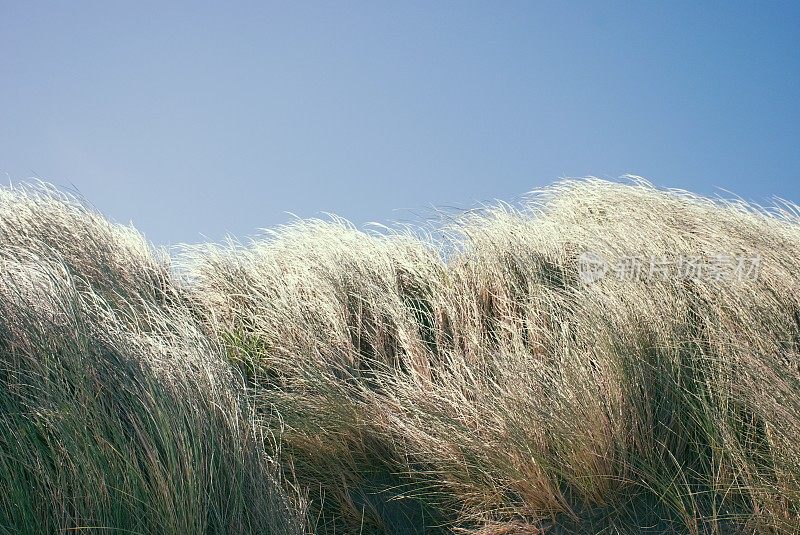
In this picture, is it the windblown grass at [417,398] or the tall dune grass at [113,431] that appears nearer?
the tall dune grass at [113,431]

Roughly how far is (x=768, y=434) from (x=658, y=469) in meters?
0.49

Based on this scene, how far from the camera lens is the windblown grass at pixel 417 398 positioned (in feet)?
7.82

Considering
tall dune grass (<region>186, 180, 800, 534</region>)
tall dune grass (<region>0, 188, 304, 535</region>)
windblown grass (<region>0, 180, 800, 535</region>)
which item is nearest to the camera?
tall dune grass (<region>0, 188, 304, 535</region>)

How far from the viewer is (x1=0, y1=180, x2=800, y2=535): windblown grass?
2.38 metres

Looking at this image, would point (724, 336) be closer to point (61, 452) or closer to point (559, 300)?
point (559, 300)

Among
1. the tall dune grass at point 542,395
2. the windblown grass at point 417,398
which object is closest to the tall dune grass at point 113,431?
the windblown grass at point 417,398

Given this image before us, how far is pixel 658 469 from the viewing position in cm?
317

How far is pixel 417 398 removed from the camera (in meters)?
3.62

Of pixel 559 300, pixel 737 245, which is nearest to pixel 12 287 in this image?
pixel 559 300

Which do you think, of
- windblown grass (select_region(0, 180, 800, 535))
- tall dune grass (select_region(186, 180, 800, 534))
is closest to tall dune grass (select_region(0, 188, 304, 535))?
windblown grass (select_region(0, 180, 800, 535))

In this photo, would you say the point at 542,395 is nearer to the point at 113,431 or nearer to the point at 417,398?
the point at 417,398

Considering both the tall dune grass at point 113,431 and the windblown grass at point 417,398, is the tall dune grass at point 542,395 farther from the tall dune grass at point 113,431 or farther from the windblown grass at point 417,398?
the tall dune grass at point 113,431

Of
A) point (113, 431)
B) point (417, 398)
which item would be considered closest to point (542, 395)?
point (417, 398)

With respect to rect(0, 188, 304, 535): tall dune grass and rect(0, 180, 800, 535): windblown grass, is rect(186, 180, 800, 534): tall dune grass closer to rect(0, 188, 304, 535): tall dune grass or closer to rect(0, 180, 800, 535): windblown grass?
rect(0, 180, 800, 535): windblown grass
